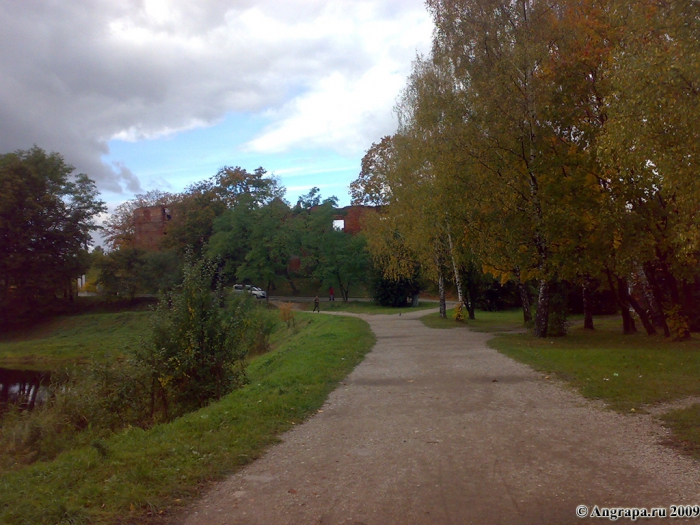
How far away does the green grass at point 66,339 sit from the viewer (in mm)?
37094

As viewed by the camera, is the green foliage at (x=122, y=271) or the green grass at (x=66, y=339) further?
the green foliage at (x=122, y=271)

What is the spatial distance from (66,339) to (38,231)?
10933 millimetres

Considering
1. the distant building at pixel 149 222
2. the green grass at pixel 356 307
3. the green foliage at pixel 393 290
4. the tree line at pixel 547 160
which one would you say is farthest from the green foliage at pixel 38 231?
the tree line at pixel 547 160

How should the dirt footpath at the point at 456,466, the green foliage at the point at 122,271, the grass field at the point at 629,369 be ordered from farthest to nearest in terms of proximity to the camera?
the green foliage at the point at 122,271 → the grass field at the point at 629,369 → the dirt footpath at the point at 456,466

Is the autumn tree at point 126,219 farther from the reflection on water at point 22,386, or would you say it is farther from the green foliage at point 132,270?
the reflection on water at point 22,386

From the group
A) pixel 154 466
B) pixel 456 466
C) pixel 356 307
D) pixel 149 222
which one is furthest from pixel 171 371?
pixel 149 222

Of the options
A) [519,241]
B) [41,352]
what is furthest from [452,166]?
[41,352]

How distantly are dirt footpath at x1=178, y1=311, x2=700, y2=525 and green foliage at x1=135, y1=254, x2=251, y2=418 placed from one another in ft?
10.3

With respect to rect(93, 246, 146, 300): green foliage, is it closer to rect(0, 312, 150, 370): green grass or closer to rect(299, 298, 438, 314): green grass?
rect(0, 312, 150, 370): green grass

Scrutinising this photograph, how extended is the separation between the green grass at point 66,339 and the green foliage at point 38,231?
2636 millimetres

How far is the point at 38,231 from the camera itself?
51156 millimetres

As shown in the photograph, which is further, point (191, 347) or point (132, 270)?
point (132, 270)

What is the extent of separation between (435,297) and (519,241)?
4172cm

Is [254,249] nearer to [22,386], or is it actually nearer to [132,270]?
[132,270]
